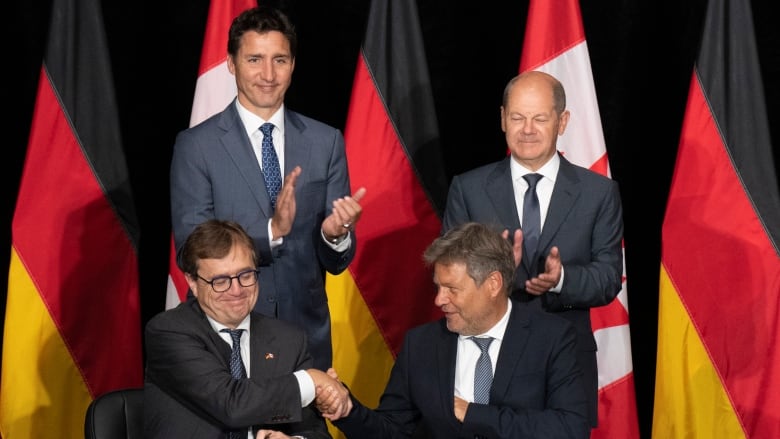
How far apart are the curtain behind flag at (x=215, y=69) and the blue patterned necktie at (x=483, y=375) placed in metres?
1.86

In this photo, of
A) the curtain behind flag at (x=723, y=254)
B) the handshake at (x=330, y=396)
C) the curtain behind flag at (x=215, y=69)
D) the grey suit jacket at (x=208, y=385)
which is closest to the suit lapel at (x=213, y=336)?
the grey suit jacket at (x=208, y=385)

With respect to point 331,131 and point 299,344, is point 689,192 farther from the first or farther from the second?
point 299,344

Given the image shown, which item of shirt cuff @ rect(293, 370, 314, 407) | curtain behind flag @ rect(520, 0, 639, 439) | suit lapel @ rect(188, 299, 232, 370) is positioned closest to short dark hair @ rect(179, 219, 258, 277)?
suit lapel @ rect(188, 299, 232, 370)

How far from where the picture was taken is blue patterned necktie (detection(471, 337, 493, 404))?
9.86 ft

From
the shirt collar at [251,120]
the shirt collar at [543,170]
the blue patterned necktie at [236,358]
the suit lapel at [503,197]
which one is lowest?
the blue patterned necktie at [236,358]

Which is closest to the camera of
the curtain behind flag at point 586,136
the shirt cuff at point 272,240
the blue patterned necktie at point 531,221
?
the shirt cuff at point 272,240

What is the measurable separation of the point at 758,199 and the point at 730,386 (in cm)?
69

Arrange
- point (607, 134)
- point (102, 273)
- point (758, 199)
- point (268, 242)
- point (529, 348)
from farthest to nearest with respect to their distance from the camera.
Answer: point (607, 134) < point (102, 273) < point (758, 199) < point (268, 242) < point (529, 348)

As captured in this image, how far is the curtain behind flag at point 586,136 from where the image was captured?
4.45 m

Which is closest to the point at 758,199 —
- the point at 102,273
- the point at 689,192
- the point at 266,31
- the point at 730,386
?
the point at 689,192

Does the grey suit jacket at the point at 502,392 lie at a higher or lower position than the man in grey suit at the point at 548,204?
lower

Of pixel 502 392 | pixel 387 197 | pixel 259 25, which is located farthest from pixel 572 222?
pixel 387 197

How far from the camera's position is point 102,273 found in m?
4.62

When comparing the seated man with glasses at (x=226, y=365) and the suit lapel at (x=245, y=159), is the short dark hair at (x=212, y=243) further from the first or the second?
the suit lapel at (x=245, y=159)
